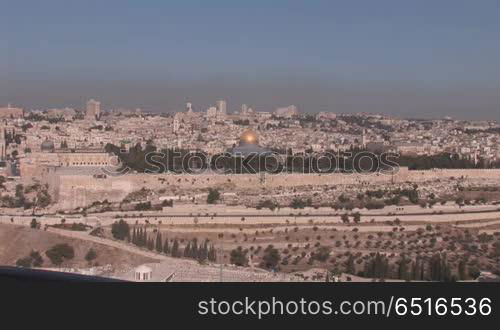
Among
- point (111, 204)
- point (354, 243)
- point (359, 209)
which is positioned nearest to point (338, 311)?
point (354, 243)

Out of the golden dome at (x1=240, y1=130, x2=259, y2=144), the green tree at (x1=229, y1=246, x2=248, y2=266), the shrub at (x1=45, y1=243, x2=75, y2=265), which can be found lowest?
the green tree at (x1=229, y1=246, x2=248, y2=266)

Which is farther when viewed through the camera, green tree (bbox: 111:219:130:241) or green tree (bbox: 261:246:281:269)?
green tree (bbox: 111:219:130:241)

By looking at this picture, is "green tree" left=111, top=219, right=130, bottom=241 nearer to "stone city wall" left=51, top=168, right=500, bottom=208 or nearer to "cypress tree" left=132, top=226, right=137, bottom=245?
"cypress tree" left=132, top=226, right=137, bottom=245

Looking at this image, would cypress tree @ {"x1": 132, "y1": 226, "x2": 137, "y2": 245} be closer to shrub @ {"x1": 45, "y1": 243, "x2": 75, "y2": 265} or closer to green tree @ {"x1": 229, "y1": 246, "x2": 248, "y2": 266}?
shrub @ {"x1": 45, "y1": 243, "x2": 75, "y2": 265}

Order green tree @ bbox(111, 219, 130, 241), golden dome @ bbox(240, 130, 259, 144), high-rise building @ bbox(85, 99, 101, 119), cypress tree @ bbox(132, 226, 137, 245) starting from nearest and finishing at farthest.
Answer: cypress tree @ bbox(132, 226, 137, 245) < green tree @ bbox(111, 219, 130, 241) < golden dome @ bbox(240, 130, 259, 144) < high-rise building @ bbox(85, 99, 101, 119)

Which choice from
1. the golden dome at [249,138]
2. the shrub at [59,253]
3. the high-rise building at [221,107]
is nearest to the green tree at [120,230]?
the shrub at [59,253]

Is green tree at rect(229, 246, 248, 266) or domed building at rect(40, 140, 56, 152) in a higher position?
domed building at rect(40, 140, 56, 152)

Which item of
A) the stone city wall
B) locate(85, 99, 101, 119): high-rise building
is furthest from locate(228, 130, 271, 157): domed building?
locate(85, 99, 101, 119): high-rise building

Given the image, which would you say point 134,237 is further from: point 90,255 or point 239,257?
point 90,255

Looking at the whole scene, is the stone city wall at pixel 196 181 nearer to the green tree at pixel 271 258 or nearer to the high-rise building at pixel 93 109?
the green tree at pixel 271 258

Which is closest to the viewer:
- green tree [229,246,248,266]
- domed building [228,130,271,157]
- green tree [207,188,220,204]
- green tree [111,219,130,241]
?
green tree [229,246,248,266]
